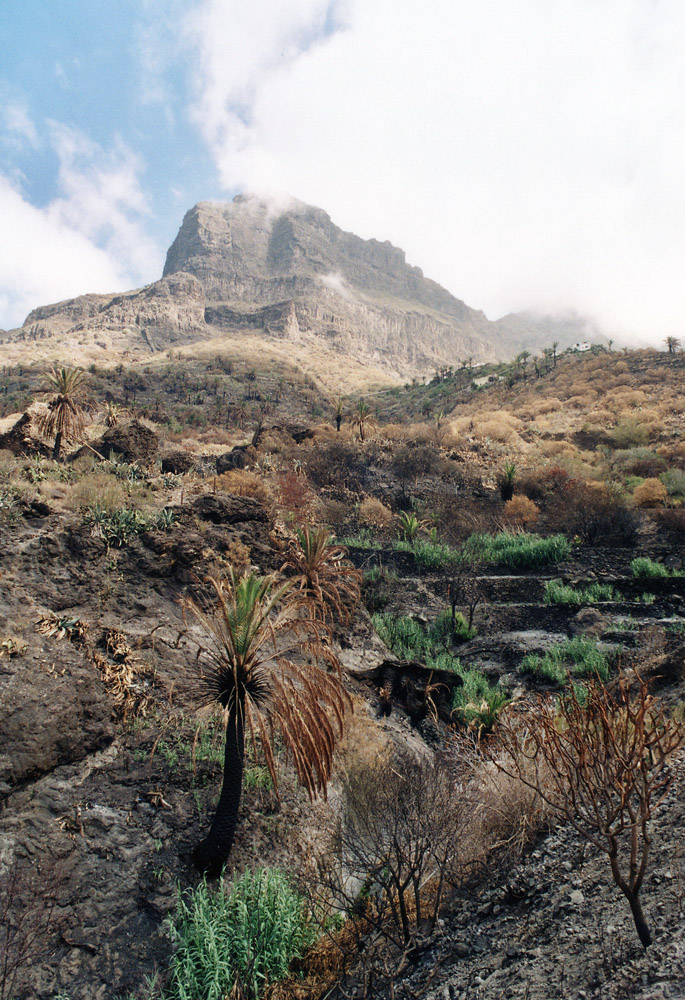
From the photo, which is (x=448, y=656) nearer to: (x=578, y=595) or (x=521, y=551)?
(x=578, y=595)

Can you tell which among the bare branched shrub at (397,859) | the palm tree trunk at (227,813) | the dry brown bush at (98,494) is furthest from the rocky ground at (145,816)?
the dry brown bush at (98,494)

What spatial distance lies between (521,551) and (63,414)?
19860mm

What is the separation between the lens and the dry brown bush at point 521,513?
951 inches

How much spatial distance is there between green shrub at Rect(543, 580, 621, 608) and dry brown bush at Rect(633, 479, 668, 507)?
6.96 m

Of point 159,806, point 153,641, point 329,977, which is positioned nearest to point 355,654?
point 153,641

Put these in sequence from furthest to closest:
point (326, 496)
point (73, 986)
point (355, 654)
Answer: point (326, 496) < point (355, 654) < point (73, 986)

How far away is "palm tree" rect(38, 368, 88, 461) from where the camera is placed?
1925cm

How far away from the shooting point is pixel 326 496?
2625 cm

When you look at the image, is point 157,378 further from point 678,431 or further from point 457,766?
point 457,766

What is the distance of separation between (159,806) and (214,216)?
7625 inches

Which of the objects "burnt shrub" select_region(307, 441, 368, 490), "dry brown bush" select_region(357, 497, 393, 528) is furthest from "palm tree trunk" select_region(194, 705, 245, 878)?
"burnt shrub" select_region(307, 441, 368, 490)

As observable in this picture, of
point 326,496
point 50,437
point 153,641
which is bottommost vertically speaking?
point 153,641

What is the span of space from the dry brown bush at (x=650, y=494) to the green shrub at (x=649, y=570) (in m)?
5.38

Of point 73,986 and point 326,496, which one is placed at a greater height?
point 326,496
